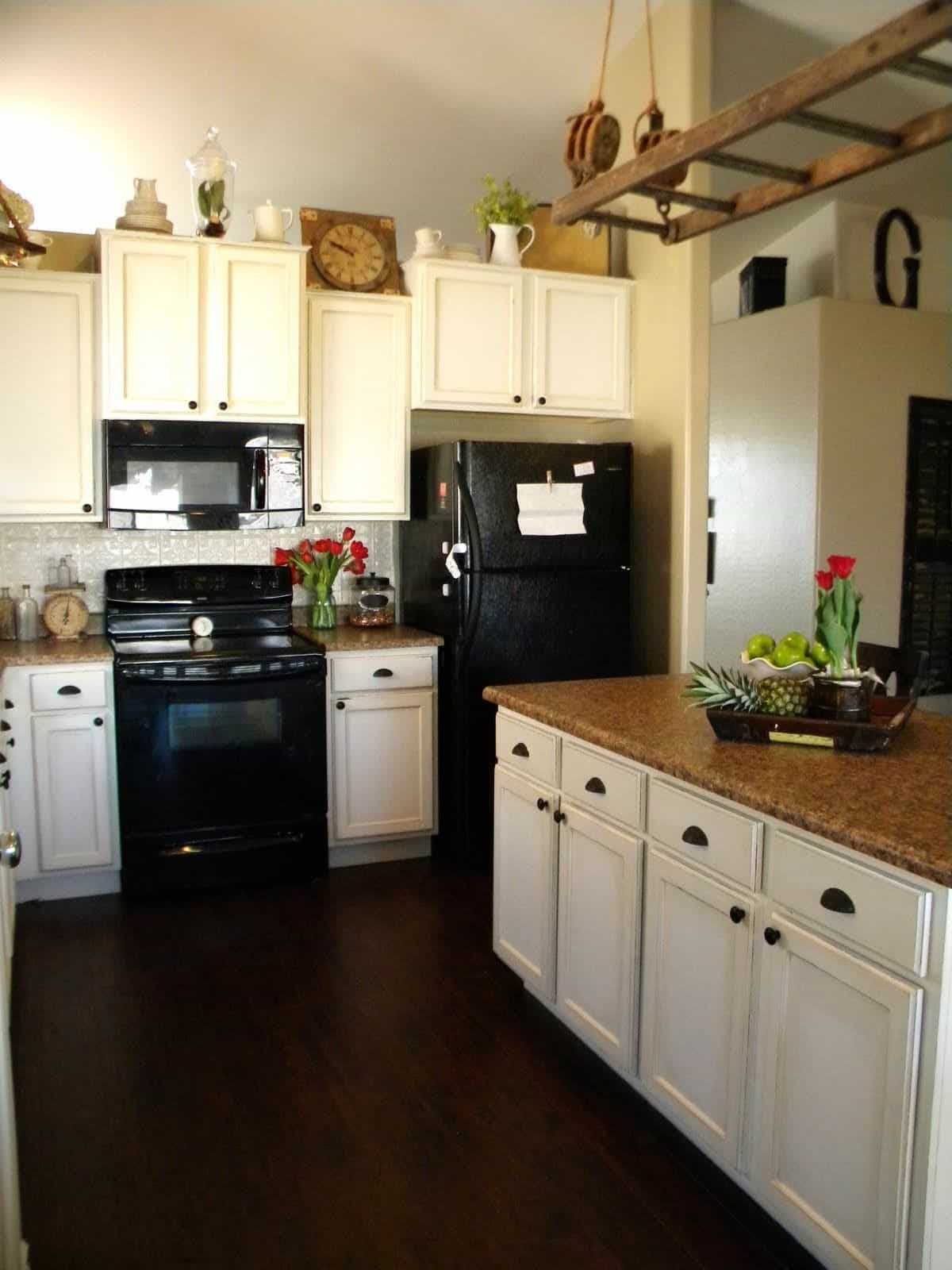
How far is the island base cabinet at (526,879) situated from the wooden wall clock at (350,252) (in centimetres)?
220

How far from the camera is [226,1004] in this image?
9.56ft

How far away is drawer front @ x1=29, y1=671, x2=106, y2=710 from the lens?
3.53 metres

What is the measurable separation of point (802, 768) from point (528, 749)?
845 millimetres

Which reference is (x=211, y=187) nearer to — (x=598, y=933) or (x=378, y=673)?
(x=378, y=673)

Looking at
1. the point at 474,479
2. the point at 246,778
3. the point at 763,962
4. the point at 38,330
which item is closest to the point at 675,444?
the point at 474,479

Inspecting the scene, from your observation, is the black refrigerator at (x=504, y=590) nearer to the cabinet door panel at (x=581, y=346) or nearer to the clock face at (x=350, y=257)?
the cabinet door panel at (x=581, y=346)

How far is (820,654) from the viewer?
2236 mm

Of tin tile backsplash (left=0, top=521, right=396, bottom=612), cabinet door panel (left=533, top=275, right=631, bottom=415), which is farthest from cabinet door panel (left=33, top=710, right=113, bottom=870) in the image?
cabinet door panel (left=533, top=275, right=631, bottom=415)

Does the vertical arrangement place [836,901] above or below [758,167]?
below

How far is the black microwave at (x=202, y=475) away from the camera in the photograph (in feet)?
12.5

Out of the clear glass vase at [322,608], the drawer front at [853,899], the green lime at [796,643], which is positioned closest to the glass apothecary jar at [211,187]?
the clear glass vase at [322,608]

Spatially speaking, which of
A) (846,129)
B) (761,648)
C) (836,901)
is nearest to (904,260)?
(761,648)

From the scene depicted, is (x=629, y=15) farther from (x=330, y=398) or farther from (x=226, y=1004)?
(x=226, y=1004)

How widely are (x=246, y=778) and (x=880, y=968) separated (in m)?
2.56
